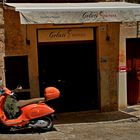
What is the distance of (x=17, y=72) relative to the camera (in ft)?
46.7

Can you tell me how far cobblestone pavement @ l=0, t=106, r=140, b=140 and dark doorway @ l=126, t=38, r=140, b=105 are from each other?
416mm

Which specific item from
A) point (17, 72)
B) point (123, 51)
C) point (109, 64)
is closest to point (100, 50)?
point (109, 64)

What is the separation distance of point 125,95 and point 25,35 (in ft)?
13.4

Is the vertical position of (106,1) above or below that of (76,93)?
above

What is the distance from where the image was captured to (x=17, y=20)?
13.9m

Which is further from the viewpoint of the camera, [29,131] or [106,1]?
[106,1]

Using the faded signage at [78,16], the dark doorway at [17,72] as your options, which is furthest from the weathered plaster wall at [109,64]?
the dark doorway at [17,72]

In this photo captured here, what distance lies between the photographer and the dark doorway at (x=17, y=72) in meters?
14.1

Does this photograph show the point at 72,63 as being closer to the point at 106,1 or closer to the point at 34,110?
the point at 106,1

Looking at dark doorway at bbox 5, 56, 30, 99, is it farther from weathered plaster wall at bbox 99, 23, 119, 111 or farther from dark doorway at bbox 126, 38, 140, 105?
dark doorway at bbox 126, 38, 140, 105

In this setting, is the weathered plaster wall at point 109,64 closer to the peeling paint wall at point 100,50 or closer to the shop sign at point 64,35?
the peeling paint wall at point 100,50

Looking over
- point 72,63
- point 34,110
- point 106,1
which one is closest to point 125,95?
point 72,63

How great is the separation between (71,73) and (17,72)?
81.1 inches

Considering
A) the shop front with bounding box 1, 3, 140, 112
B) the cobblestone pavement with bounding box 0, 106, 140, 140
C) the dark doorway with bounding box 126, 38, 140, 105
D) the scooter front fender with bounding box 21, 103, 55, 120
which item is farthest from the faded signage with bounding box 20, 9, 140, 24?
the cobblestone pavement with bounding box 0, 106, 140, 140
